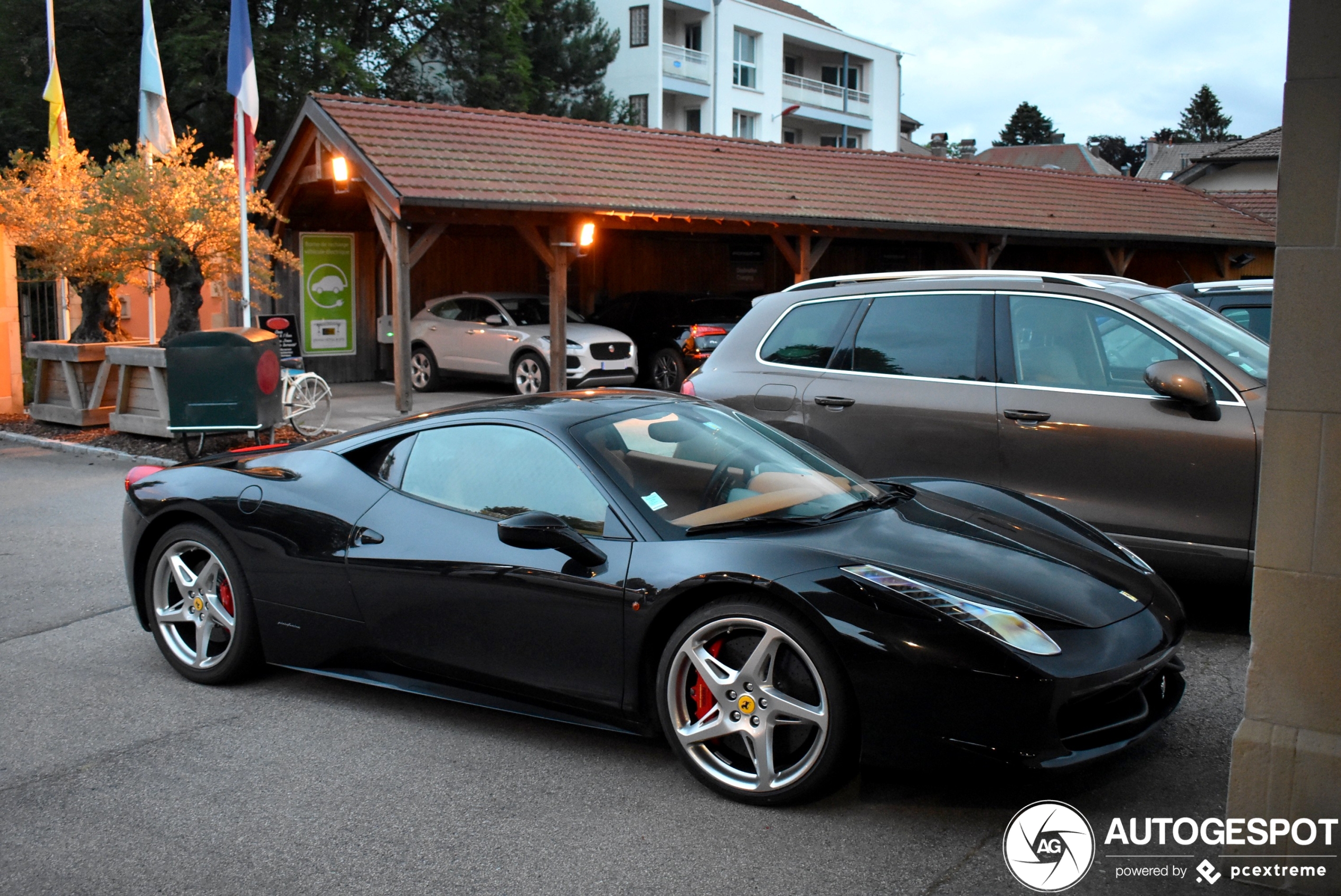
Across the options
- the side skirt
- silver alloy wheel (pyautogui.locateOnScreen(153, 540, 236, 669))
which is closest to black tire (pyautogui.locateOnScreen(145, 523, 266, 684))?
silver alloy wheel (pyautogui.locateOnScreen(153, 540, 236, 669))

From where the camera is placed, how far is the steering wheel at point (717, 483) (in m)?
4.28

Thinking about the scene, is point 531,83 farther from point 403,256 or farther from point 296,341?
point 403,256

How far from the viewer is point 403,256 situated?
1552 centimetres

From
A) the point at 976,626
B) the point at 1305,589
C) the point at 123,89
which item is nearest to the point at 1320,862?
the point at 1305,589

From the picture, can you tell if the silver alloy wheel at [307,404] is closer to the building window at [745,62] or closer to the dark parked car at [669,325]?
the dark parked car at [669,325]

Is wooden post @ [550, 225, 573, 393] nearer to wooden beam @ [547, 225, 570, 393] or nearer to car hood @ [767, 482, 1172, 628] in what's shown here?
wooden beam @ [547, 225, 570, 393]

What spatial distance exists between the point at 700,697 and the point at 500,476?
46.9 inches

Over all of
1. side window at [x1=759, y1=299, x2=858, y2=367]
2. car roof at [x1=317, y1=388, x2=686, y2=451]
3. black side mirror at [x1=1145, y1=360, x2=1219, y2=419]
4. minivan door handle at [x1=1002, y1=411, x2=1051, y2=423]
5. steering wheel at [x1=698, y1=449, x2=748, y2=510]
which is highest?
side window at [x1=759, y1=299, x2=858, y2=367]

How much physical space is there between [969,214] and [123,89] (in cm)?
2254

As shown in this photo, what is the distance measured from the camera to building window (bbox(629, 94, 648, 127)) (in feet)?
165

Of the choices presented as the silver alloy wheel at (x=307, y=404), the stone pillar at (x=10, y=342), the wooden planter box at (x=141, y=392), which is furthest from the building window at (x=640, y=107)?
the wooden planter box at (x=141, y=392)

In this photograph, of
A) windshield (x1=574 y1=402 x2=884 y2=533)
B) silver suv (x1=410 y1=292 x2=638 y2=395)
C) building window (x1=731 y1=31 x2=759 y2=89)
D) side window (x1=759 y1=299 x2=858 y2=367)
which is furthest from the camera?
building window (x1=731 y1=31 x2=759 y2=89)

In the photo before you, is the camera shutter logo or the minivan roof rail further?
the minivan roof rail

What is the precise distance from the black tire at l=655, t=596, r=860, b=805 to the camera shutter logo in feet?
1.70
